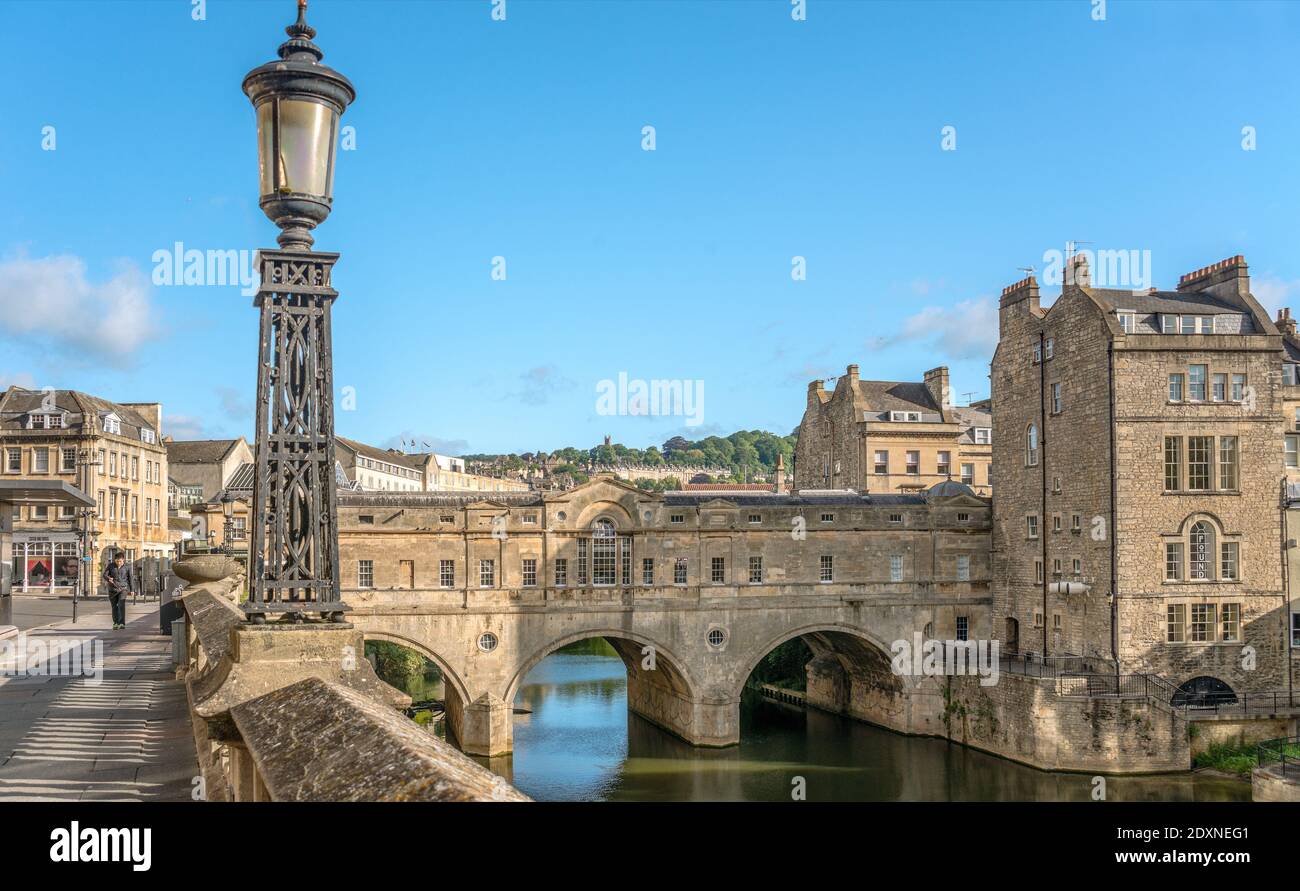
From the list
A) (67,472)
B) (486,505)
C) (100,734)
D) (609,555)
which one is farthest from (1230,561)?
(67,472)

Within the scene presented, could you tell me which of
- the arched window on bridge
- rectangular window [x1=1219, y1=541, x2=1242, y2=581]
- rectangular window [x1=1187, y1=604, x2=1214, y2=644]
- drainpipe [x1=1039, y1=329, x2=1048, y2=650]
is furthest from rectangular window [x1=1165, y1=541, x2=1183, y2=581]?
the arched window on bridge

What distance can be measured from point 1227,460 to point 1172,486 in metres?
2.54

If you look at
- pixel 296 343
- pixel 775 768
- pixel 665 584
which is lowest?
pixel 775 768

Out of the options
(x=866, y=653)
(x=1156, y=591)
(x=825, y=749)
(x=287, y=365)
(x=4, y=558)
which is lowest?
(x=825, y=749)

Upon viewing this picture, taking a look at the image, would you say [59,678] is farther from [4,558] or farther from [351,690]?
[351,690]

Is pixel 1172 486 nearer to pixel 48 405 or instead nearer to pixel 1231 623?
pixel 1231 623

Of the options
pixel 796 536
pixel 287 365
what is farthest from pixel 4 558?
pixel 796 536

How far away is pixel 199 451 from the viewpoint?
7662 cm

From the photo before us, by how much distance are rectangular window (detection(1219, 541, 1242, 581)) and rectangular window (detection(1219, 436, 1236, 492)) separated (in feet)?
7.37

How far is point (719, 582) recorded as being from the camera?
46406 millimetres

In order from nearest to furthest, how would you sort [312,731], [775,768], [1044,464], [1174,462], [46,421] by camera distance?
1. [312,731]
2. [1174,462]
3. [775,768]
4. [1044,464]
5. [46,421]

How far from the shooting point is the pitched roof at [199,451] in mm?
75062
